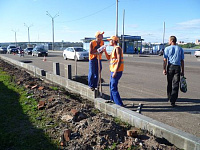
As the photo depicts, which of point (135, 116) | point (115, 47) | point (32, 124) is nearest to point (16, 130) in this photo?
point (32, 124)

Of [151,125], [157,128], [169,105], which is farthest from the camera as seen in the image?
[169,105]

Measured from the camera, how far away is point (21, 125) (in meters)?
4.09

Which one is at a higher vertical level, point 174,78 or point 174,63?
point 174,63

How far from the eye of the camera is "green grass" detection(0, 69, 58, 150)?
3.30m

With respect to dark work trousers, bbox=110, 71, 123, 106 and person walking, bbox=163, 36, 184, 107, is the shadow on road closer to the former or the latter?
person walking, bbox=163, 36, 184, 107

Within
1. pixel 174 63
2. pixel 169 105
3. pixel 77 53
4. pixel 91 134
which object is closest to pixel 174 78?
pixel 174 63

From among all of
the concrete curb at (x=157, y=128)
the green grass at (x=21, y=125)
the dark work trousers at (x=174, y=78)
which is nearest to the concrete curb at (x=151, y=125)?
the concrete curb at (x=157, y=128)

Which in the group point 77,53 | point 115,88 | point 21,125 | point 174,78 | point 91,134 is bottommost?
point 21,125

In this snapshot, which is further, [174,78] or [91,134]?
[174,78]

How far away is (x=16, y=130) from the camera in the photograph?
3844 millimetres

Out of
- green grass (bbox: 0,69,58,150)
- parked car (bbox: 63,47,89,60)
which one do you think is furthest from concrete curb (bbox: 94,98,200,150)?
parked car (bbox: 63,47,89,60)

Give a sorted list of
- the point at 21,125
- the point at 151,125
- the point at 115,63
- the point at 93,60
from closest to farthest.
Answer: the point at 151,125 < the point at 21,125 < the point at 115,63 < the point at 93,60

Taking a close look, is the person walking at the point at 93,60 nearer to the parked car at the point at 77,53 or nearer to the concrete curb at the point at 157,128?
the concrete curb at the point at 157,128

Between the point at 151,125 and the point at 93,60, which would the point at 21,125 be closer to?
the point at 151,125
